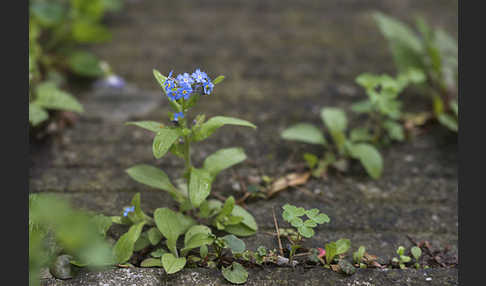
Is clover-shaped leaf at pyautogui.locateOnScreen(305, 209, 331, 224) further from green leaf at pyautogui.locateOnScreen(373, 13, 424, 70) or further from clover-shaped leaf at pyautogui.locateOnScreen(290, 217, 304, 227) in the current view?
green leaf at pyautogui.locateOnScreen(373, 13, 424, 70)

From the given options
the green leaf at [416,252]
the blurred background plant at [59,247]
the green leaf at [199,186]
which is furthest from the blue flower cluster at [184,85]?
the green leaf at [416,252]

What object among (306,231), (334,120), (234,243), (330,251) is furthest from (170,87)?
(334,120)

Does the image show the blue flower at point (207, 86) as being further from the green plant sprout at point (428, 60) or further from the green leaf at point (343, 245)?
the green plant sprout at point (428, 60)

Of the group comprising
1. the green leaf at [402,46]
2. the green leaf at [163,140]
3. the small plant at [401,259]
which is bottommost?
the small plant at [401,259]

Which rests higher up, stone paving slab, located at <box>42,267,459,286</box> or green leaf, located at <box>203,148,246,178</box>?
green leaf, located at <box>203,148,246,178</box>

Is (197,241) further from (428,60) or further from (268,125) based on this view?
(428,60)

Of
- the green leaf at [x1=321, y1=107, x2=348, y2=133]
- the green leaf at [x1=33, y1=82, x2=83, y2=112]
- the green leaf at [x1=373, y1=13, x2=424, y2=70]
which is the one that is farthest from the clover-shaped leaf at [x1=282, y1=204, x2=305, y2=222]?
the green leaf at [x1=373, y1=13, x2=424, y2=70]
